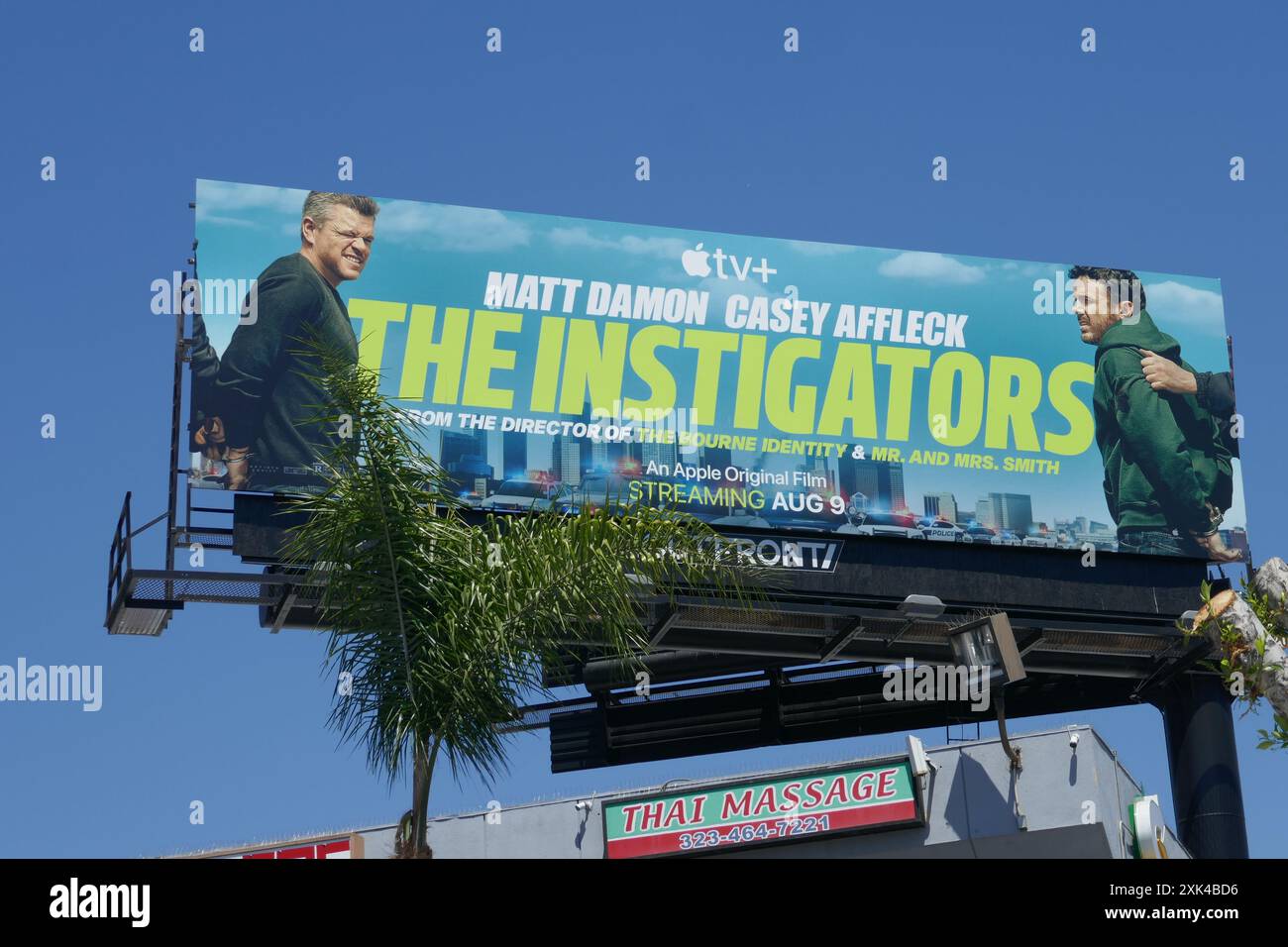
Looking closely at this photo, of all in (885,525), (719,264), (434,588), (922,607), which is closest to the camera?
(434,588)

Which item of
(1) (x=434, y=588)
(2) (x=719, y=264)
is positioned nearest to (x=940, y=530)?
(2) (x=719, y=264)

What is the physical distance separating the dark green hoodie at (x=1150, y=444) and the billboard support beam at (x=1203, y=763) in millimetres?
2522

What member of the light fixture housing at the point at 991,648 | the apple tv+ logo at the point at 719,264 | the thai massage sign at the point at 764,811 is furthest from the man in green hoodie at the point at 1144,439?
the thai massage sign at the point at 764,811

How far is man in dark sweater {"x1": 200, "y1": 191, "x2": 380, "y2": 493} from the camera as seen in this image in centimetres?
2411


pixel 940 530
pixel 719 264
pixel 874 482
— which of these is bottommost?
pixel 940 530

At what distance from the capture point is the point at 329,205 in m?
25.9

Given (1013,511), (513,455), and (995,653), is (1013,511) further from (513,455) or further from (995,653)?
(513,455)

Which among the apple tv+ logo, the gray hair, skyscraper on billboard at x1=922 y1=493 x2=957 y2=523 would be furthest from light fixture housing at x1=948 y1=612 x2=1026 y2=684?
the gray hair

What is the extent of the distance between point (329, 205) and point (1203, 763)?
1521 centimetres

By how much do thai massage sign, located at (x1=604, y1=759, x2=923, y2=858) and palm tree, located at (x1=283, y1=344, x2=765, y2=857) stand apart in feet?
39.7

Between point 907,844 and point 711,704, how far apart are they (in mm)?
3773

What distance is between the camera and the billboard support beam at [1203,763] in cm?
2680

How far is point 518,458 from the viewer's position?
2542cm
